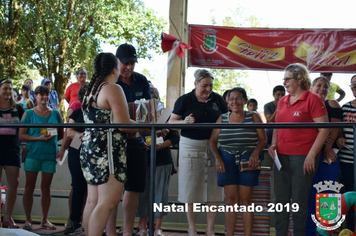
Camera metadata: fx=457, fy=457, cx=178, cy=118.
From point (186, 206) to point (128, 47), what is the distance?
64.5 inches

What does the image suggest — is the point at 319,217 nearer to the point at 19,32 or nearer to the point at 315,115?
the point at 315,115

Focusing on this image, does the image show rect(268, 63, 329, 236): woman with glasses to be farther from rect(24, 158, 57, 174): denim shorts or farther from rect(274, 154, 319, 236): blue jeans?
rect(24, 158, 57, 174): denim shorts

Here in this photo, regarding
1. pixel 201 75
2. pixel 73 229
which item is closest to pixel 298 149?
pixel 201 75

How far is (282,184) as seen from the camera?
3.93 meters

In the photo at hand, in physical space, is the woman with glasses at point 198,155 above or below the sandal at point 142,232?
above

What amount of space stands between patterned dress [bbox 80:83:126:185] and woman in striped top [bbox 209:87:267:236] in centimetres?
115

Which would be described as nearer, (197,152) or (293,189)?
(293,189)

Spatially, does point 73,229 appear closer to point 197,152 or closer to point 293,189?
point 197,152

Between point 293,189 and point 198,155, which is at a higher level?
point 198,155

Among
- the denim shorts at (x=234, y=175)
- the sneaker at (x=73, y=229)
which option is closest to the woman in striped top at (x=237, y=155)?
the denim shorts at (x=234, y=175)

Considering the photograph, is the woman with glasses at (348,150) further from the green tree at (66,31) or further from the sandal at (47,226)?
the green tree at (66,31)

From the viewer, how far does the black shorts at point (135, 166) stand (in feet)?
11.9

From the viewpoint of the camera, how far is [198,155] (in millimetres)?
4336

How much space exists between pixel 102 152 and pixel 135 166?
21.8 inches
